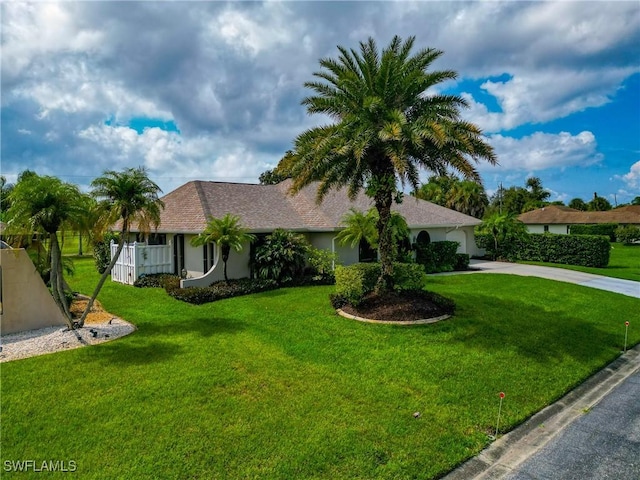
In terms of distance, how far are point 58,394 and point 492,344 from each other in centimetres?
986

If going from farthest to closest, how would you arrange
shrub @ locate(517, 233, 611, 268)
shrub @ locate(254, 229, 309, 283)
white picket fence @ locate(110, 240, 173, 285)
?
shrub @ locate(517, 233, 611, 268) → white picket fence @ locate(110, 240, 173, 285) → shrub @ locate(254, 229, 309, 283)

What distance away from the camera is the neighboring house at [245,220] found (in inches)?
698

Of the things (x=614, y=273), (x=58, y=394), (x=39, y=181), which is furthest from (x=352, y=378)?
(x=614, y=273)

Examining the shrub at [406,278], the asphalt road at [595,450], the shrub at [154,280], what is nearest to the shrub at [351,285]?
the shrub at [406,278]

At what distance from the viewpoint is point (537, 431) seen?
6.57m

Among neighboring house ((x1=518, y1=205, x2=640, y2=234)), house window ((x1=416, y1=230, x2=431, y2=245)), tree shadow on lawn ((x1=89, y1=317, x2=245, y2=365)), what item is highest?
neighboring house ((x1=518, y1=205, x2=640, y2=234))

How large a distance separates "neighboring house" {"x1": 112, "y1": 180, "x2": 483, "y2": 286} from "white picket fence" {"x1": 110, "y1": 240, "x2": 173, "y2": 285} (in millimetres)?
108

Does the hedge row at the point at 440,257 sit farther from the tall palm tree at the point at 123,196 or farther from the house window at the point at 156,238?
the tall palm tree at the point at 123,196

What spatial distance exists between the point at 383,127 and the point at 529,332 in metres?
7.33

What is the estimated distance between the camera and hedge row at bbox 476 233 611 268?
26.1 m

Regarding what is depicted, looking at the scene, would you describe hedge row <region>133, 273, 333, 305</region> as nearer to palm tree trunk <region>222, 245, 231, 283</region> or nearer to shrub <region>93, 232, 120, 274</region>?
palm tree trunk <region>222, 245, 231, 283</region>

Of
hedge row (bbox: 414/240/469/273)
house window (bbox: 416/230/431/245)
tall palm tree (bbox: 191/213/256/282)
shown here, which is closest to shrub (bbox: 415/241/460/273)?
hedge row (bbox: 414/240/469/273)

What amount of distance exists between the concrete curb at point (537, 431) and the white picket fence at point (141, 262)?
53.9ft

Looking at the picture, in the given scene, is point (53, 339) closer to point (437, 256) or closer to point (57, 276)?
point (57, 276)
